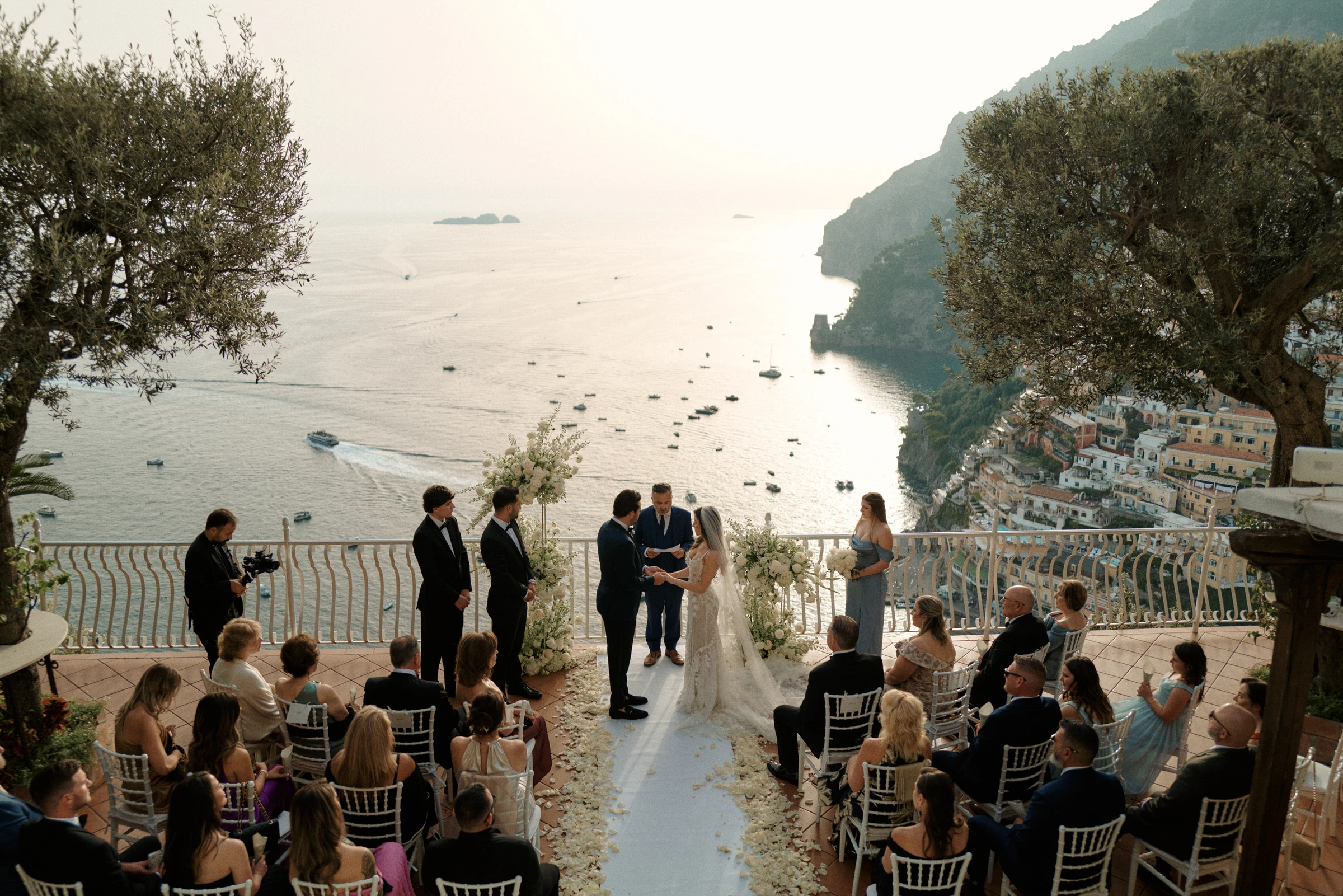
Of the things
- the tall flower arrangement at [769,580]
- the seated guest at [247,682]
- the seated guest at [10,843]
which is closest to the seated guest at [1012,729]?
the tall flower arrangement at [769,580]

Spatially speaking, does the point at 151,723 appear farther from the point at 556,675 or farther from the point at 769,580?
the point at 769,580

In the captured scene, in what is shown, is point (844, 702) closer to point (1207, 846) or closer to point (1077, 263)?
point (1207, 846)

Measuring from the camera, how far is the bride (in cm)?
608

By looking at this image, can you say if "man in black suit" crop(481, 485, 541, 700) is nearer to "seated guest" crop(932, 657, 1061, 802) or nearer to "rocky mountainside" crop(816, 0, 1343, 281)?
"seated guest" crop(932, 657, 1061, 802)

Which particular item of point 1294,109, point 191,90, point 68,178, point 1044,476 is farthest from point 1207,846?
point 1044,476

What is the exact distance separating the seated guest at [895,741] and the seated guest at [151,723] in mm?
3571

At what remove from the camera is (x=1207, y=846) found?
13.6 ft

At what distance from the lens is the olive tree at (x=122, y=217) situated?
193 inches

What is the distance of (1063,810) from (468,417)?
6231 centimetres

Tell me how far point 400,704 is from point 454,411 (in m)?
62.1

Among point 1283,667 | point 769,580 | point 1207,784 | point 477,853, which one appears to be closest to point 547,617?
point 769,580

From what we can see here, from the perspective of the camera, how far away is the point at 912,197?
13062 centimetres

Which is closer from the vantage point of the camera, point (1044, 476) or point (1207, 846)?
point (1207, 846)

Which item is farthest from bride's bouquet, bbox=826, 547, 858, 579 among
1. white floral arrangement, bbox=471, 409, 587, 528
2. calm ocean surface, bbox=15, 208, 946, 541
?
calm ocean surface, bbox=15, 208, 946, 541
